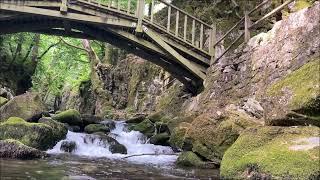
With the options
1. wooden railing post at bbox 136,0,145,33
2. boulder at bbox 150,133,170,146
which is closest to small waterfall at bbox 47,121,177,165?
boulder at bbox 150,133,170,146

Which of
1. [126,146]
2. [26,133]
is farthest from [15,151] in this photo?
[126,146]

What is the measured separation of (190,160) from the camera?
30.6 ft

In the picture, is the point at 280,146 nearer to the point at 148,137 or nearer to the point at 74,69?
the point at 148,137

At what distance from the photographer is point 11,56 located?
21.4 metres

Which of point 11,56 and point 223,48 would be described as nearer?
point 223,48

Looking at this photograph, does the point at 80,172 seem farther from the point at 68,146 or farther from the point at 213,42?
the point at 213,42

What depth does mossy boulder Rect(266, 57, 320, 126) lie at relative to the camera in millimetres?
6496

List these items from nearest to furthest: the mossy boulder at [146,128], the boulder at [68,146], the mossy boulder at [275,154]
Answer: the mossy boulder at [275,154] → the boulder at [68,146] → the mossy boulder at [146,128]

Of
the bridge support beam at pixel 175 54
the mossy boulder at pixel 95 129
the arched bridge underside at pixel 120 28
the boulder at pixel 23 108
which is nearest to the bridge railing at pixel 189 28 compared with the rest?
the arched bridge underside at pixel 120 28

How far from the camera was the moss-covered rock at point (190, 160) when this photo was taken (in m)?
9.15

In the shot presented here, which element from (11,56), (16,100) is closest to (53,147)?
(16,100)

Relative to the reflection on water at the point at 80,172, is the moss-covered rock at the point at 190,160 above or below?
above

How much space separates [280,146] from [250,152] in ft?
1.78

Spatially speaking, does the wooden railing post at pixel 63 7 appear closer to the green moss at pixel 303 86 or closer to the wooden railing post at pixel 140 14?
the wooden railing post at pixel 140 14
